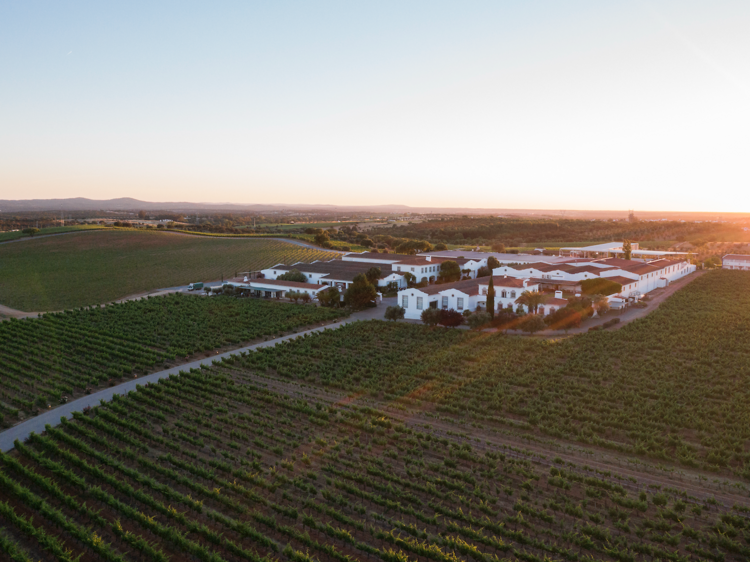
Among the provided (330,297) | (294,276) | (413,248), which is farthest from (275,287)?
(413,248)

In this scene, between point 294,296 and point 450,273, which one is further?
point 450,273

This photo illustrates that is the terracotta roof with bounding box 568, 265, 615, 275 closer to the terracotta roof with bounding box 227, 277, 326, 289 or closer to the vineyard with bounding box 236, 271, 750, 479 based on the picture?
the vineyard with bounding box 236, 271, 750, 479

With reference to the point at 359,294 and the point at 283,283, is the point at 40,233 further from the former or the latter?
the point at 359,294

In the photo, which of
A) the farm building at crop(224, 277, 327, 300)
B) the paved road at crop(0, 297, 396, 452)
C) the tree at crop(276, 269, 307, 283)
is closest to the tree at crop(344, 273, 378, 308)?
the farm building at crop(224, 277, 327, 300)

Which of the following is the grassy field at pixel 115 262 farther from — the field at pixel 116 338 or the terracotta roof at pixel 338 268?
the terracotta roof at pixel 338 268

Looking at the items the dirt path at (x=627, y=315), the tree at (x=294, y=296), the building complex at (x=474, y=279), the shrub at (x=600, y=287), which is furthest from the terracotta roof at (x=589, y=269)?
the tree at (x=294, y=296)
